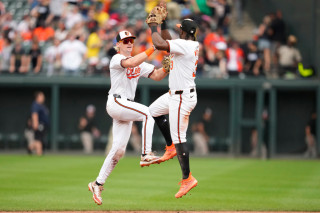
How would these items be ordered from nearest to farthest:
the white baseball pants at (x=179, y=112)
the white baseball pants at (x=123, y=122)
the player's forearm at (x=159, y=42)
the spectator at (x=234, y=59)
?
the player's forearm at (x=159, y=42)
the white baseball pants at (x=179, y=112)
the white baseball pants at (x=123, y=122)
the spectator at (x=234, y=59)

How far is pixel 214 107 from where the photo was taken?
67.7ft

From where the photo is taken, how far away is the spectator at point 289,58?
18578 millimetres

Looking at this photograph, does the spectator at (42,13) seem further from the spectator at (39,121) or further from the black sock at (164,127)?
the black sock at (164,127)

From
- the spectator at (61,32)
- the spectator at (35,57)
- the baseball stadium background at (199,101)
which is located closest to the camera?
the baseball stadium background at (199,101)

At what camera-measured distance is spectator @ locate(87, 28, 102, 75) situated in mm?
19016

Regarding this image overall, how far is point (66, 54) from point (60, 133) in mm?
3080

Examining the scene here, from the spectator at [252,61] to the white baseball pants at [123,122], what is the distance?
1053 cm

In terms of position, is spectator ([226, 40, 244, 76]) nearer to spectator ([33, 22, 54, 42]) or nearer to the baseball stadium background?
the baseball stadium background

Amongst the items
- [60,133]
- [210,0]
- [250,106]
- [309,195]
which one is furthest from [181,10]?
[309,195]

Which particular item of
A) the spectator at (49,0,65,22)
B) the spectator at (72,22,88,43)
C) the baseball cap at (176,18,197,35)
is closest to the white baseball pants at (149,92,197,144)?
the baseball cap at (176,18,197,35)

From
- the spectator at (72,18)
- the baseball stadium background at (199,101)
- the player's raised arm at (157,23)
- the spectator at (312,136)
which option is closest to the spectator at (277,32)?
the baseball stadium background at (199,101)

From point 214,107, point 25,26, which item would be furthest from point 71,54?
point 214,107

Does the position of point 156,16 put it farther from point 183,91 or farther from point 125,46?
point 183,91

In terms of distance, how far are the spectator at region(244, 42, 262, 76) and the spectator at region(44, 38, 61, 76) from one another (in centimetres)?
542
